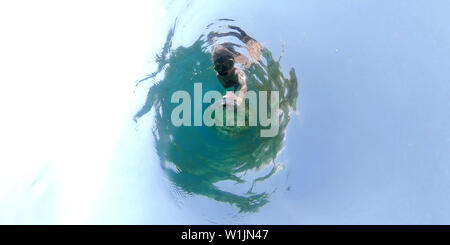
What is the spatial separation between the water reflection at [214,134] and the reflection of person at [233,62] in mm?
11

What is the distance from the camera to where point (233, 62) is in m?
1.50

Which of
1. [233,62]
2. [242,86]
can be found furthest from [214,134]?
[233,62]

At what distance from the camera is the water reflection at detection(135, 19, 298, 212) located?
1642 mm

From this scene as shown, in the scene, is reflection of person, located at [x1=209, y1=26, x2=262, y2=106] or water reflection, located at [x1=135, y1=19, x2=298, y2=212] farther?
water reflection, located at [x1=135, y1=19, x2=298, y2=212]

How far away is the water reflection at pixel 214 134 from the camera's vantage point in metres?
1.64

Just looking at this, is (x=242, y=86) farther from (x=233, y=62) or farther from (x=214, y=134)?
(x=214, y=134)

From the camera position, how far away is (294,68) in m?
1.62

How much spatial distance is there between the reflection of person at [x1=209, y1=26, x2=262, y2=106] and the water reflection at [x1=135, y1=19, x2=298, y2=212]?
1 centimetres

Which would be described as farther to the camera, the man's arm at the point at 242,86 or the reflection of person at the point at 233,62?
the man's arm at the point at 242,86
